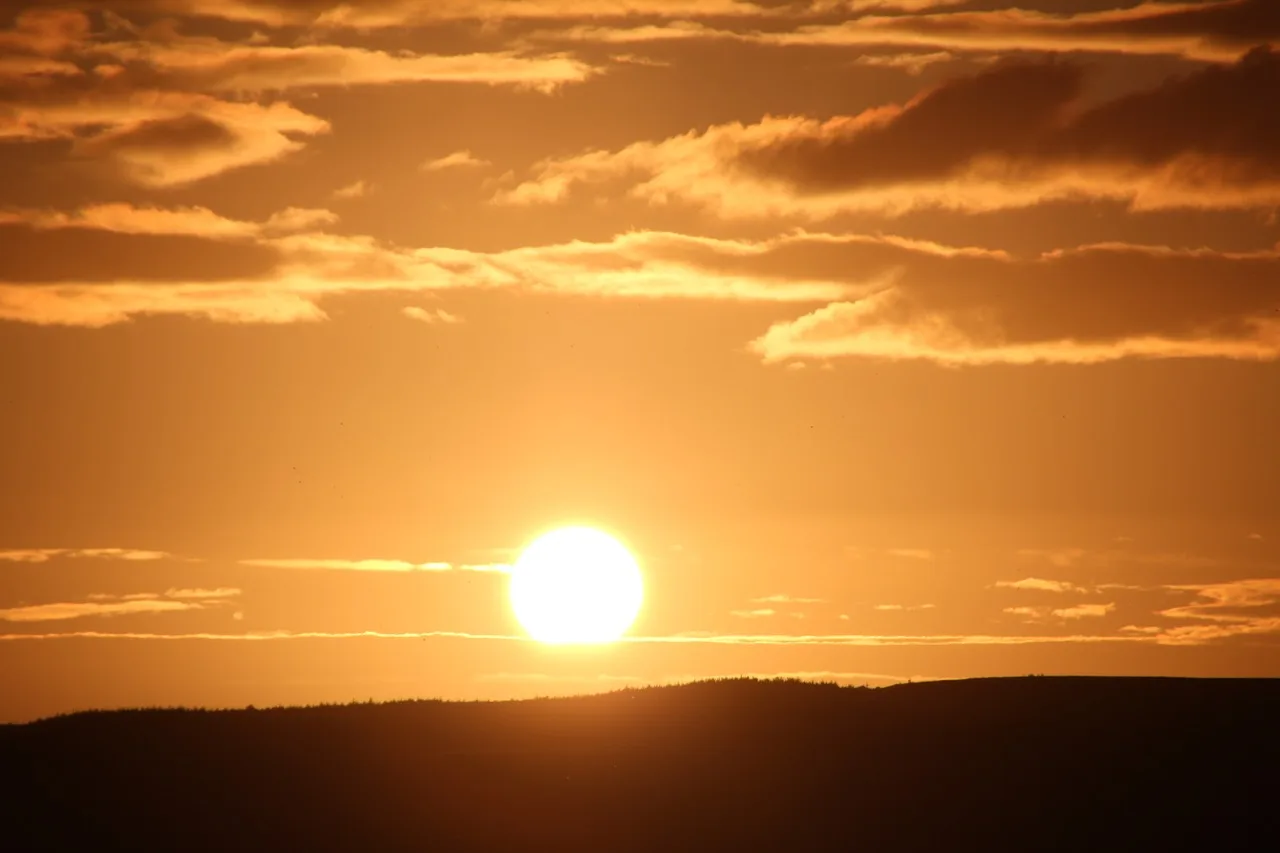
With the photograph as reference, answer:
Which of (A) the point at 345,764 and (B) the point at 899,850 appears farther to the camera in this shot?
(A) the point at 345,764

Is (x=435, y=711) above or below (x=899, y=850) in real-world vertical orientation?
above

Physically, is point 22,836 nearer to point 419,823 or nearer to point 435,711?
point 419,823

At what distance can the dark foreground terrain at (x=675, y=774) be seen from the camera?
206 ft

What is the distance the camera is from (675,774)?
67688 millimetres

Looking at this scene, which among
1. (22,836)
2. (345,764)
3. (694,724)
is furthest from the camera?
(694,724)

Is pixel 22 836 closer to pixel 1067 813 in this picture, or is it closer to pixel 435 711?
pixel 435 711

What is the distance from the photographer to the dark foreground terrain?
62.8 metres

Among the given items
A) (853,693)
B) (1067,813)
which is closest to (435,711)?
(853,693)

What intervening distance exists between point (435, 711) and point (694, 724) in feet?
33.4

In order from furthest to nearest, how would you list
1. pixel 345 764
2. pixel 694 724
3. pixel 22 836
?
pixel 694 724 → pixel 345 764 → pixel 22 836

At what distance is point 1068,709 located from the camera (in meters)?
73.7

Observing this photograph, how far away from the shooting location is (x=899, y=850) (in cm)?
6247

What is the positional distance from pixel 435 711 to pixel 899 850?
66.1ft

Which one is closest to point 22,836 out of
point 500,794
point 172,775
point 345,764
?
point 172,775
